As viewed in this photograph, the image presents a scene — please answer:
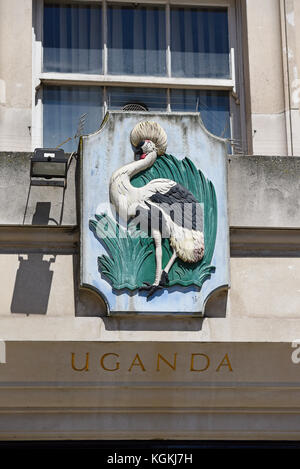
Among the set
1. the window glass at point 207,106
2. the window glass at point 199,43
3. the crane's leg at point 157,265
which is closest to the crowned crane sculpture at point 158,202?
the crane's leg at point 157,265

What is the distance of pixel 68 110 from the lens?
541 inches

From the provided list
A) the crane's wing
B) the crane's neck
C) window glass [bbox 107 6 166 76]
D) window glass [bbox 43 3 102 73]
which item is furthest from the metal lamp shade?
window glass [bbox 107 6 166 76]

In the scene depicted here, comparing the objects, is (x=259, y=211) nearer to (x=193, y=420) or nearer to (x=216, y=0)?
(x=193, y=420)

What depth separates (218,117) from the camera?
45.6 feet

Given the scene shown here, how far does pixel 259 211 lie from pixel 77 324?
7.02 feet

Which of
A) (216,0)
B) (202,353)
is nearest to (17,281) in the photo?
(202,353)

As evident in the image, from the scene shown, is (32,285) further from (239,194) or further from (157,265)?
(239,194)

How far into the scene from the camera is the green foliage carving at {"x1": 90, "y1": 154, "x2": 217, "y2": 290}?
11625 millimetres

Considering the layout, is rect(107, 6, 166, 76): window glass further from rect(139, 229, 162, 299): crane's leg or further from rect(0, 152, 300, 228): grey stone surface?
rect(139, 229, 162, 299): crane's leg

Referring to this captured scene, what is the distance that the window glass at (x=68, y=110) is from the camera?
13.6 metres

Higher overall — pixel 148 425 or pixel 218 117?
pixel 218 117

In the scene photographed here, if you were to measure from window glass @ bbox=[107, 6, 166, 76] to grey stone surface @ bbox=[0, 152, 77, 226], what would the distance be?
2.29 m

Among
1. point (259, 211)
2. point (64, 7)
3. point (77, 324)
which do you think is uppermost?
point (64, 7)

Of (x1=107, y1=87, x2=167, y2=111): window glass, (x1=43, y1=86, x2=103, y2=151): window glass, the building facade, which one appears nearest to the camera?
the building facade
